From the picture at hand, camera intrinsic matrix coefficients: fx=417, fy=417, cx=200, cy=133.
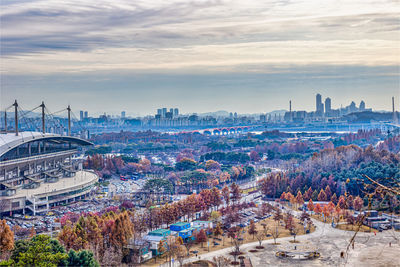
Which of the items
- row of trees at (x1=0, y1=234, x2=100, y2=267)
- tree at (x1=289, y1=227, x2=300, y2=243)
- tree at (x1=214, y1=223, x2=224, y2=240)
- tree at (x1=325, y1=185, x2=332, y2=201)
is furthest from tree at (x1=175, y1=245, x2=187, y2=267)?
tree at (x1=325, y1=185, x2=332, y2=201)

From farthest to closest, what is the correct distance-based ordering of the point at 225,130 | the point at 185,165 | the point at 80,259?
1. the point at 225,130
2. the point at 185,165
3. the point at 80,259

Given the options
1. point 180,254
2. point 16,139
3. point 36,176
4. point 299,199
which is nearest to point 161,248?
point 180,254

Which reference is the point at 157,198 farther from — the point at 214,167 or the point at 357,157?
the point at 357,157

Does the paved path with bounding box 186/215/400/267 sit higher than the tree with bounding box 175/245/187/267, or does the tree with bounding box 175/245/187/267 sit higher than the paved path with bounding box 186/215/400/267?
the tree with bounding box 175/245/187/267

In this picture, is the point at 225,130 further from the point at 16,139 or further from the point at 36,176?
the point at 16,139

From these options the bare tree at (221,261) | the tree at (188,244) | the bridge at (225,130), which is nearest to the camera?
the bare tree at (221,261)

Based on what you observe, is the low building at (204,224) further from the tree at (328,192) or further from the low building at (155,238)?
the tree at (328,192)

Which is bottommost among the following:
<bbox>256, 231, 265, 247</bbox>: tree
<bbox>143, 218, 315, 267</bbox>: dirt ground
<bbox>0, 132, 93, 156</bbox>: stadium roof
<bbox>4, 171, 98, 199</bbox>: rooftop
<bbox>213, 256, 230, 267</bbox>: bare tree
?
<bbox>143, 218, 315, 267</bbox>: dirt ground

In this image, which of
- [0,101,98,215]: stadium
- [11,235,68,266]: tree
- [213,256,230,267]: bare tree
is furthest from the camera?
[0,101,98,215]: stadium

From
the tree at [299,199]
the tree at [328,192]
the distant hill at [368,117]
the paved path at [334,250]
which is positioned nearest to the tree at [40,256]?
the paved path at [334,250]

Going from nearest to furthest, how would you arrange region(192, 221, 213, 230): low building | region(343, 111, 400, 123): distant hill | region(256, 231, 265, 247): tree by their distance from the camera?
region(256, 231, 265, 247): tree < region(192, 221, 213, 230): low building < region(343, 111, 400, 123): distant hill

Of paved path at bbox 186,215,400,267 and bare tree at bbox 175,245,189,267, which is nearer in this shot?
bare tree at bbox 175,245,189,267

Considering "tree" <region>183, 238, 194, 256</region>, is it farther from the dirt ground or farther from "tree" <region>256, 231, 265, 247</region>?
"tree" <region>256, 231, 265, 247</region>
